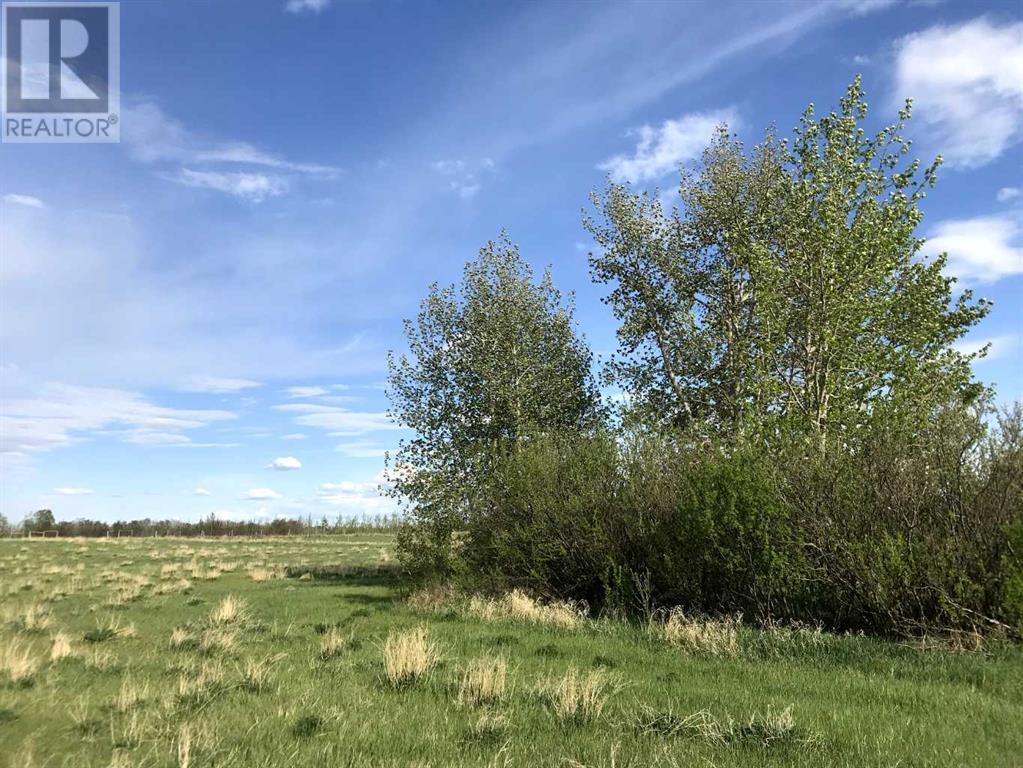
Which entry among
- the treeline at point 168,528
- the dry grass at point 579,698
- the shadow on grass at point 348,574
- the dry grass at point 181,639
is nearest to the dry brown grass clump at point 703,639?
the dry grass at point 579,698

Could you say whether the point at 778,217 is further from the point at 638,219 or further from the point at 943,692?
the point at 943,692

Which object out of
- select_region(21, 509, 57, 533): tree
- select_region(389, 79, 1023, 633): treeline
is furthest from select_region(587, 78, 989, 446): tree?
select_region(21, 509, 57, 533): tree

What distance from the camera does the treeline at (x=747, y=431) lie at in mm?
12930

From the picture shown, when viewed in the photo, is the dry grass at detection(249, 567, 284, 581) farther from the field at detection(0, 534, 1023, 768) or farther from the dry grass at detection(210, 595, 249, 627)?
the field at detection(0, 534, 1023, 768)

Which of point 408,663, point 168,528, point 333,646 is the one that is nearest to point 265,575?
point 333,646

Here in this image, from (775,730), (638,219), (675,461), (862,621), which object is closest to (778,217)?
(638,219)

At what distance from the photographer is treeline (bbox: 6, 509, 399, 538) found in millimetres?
106312

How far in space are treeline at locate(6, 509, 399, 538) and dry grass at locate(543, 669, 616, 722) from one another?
318 feet

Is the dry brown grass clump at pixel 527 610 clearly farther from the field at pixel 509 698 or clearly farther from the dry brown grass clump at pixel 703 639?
the dry brown grass clump at pixel 703 639

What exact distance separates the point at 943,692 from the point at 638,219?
24.3m

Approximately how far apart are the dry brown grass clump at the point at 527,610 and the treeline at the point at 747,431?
1.27 meters

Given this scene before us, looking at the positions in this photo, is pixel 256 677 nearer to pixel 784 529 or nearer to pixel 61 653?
pixel 61 653

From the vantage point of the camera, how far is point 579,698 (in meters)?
7.79

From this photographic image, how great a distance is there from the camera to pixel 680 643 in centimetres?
1205
